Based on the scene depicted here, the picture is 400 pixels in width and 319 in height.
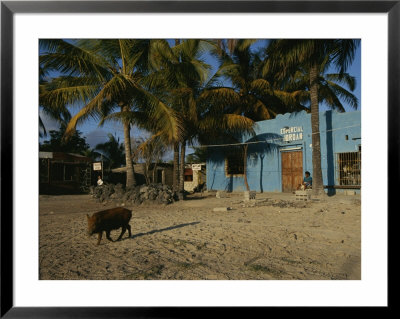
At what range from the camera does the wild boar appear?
12.0 ft

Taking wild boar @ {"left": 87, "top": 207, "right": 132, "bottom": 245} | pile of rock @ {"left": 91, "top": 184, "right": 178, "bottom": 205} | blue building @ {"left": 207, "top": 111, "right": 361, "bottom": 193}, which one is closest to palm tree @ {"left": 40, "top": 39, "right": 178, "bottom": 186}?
pile of rock @ {"left": 91, "top": 184, "right": 178, "bottom": 205}

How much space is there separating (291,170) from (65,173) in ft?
36.6

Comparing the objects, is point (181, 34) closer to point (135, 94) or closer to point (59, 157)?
point (135, 94)

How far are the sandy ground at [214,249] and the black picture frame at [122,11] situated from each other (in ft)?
1.66

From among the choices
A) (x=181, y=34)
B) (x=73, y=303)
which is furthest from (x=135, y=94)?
(x=73, y=303)

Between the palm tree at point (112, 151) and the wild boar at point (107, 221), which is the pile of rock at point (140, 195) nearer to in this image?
the wild boar at point (107, 221)

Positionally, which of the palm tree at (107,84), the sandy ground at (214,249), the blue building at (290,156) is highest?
the palm tree at (107,84)

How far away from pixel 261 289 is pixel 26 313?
6.21ft

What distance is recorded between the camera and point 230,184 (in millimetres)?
13086

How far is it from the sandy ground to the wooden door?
15.3 ft

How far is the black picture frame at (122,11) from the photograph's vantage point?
219 cm

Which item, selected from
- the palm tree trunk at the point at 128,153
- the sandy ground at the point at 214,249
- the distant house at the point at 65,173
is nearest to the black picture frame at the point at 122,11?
the sandy ground at the point at 214,249

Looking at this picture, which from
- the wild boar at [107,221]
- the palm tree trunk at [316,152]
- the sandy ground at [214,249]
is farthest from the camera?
the palm tree trunk at [316,152]

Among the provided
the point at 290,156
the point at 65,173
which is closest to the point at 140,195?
the point at 290,156
